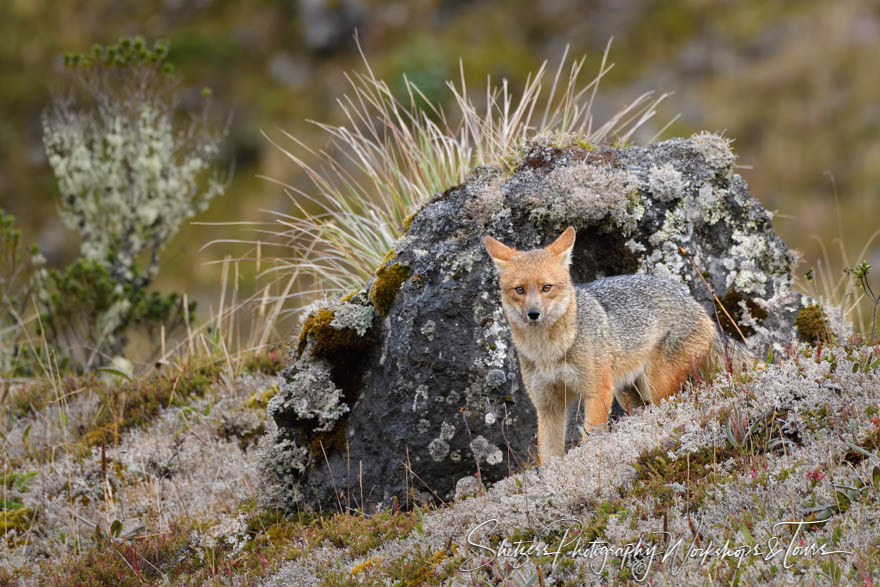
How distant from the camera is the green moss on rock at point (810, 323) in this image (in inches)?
256

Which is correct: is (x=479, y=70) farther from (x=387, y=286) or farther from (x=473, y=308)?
(x=473, y=308)

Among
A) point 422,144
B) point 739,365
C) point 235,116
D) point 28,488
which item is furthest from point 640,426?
point 235,116

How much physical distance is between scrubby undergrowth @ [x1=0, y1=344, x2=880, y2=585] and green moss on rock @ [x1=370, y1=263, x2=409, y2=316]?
1.51 metres

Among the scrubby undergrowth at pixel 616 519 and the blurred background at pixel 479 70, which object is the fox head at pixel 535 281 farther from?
the blurred background at pixel 479 70

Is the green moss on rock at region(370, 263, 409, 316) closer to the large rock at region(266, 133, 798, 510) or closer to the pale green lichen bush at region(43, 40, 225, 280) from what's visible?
the large rock at region(266, 133, 798, 510)

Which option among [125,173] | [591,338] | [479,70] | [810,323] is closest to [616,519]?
[591,338]

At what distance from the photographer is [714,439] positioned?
4.73m

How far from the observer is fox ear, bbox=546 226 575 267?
5.63 m

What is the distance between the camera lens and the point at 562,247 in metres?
5.65

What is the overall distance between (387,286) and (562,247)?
4.50 ft

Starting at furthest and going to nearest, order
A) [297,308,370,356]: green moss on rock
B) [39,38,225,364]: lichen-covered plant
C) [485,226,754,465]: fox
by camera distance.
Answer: [39,38,225,364]: lichen-covered plant < [297,308,370,356]: green moss on rock < [485,226,754,465]: fox

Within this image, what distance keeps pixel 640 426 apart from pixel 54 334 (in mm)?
7422

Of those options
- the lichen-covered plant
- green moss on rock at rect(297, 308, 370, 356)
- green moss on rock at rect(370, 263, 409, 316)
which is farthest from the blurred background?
green moss on rock at rect(297, 308, 370, 356)

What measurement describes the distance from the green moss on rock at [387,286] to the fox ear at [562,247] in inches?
47.3
